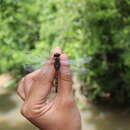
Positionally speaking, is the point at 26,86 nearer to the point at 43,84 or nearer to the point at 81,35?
the point at 43,84

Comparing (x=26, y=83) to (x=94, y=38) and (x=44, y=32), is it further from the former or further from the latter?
(x=44, y=32)

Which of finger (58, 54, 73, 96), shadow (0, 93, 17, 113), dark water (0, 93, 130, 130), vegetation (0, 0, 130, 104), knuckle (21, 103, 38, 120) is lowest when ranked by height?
knuckle (21, 103, 38, 120)

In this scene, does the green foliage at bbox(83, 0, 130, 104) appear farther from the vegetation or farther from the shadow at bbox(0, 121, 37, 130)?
the shadow at bbox(0, 121, 37, 130)

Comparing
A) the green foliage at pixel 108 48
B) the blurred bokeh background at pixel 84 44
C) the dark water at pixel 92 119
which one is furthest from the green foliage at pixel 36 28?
the dark water at pixel 92 119

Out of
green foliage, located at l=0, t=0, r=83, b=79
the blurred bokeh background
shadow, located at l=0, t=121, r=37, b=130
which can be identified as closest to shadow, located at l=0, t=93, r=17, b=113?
the blurred bokeh background

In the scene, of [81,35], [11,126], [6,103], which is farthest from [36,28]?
[11,126]

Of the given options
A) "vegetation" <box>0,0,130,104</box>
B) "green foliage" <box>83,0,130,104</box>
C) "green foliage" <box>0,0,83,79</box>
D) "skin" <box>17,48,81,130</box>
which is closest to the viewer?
"skin" <box>17,48,81,130</box>
